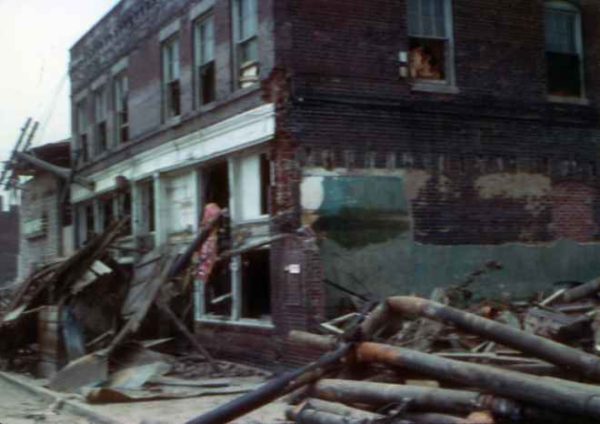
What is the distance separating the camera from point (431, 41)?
630 inches

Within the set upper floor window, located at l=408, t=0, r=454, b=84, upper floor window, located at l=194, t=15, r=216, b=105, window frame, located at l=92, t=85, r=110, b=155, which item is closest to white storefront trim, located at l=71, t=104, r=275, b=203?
upper floor window, located at l=194, t=15, r=216, b=105

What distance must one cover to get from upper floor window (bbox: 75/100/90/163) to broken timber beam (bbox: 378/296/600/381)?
1662 centimetres

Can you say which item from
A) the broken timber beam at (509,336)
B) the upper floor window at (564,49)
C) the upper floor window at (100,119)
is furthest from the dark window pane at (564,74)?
the upper floor window at (100,119)

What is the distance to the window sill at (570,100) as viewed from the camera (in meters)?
16.9

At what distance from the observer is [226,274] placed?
17.2 metres

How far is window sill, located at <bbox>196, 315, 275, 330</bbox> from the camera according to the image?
15295mm

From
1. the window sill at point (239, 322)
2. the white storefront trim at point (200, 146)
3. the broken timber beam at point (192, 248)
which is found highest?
the white storefront trim at point (200, 146)

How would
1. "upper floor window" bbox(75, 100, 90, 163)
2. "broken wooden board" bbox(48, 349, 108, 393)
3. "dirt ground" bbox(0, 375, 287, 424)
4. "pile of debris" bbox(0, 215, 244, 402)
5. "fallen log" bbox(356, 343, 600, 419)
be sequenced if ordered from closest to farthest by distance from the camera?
1. "fallen log" bbox(356, 343, 600, 419)
2. "dirt ground" bbox(0, 375, 287, 424)
3. "broken wooden board" bbox(48, 349, 108, 393)
4. "pile of debris" bbox(0, 215, 244, 402)
5. "upper floor window" bbox(75, 100, 90, 163)

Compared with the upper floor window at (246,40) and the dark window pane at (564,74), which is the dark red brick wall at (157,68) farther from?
the dark window pane at (564,74)

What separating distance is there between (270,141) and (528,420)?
26.3 ft

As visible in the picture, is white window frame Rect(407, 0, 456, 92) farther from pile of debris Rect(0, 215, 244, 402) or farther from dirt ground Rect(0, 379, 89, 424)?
dirt ground Rect(0, 379, 89, 424)

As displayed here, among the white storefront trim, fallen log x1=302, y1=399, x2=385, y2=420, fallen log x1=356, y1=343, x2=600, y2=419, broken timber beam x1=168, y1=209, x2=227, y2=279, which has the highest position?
the white storefront trim

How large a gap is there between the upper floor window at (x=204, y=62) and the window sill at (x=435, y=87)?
421cm

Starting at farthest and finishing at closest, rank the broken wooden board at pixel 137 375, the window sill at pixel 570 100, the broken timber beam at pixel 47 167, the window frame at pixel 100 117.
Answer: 1. the broken timber beam at pixel 47 167
2. the window frame at pixel 100 117
3. the window sill at pixel 570 100
4. the broken wooden board at pixel 137 375
